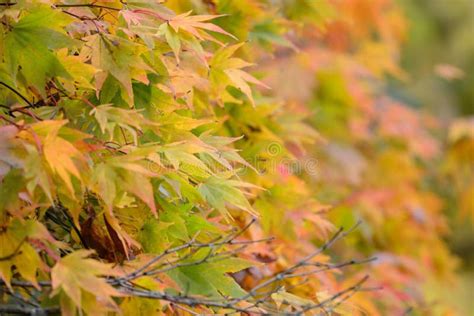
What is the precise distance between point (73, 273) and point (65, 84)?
397 millimetres

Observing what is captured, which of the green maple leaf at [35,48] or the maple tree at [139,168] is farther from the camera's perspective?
the green maple leaf at [35,48]

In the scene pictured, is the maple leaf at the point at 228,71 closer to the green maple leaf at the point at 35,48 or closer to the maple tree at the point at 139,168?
the maple tree at the point at 139,168

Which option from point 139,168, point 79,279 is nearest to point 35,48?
point 139,168

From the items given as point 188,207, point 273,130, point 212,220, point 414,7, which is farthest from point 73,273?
point 414,7

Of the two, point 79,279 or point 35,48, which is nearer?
point 79,279

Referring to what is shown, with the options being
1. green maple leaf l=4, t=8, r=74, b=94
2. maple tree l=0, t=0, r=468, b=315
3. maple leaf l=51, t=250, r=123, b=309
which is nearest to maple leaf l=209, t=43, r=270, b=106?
maple tree l=0, t=0, r=468, b=315


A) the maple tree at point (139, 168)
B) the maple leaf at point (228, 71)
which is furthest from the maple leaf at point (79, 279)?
the maple leaf at point (228, 71)

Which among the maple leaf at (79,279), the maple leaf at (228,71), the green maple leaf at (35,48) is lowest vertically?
the maple leaf at (79,279)

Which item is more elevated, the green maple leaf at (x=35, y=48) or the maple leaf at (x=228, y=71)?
the green maple leaf at (x=35, y=48)

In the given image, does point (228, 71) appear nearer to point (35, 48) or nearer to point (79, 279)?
point (35, 48)

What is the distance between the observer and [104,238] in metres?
1.40

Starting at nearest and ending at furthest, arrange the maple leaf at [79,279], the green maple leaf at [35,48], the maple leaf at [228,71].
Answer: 1. the maple leaf at [79,279]
2. the green maple leaf at [35,48]
3. the maple leaf at [228,71]

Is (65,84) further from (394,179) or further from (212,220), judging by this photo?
(394,179)

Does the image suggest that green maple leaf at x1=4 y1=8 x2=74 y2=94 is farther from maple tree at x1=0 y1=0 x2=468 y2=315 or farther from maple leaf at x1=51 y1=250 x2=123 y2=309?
maple leaf at x1=51 y1=250 x2=123 y2=309
